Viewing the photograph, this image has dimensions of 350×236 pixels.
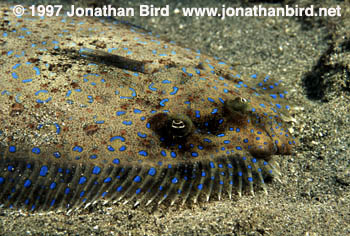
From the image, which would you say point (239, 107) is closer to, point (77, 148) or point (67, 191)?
point (77, 148)

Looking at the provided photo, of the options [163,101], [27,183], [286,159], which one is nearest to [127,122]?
[163,101]

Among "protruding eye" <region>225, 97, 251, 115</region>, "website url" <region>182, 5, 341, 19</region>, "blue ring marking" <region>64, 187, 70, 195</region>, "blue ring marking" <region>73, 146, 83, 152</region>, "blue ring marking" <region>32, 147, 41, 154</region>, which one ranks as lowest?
"blue ring marking" <region>64, 187, 70, 195</region>

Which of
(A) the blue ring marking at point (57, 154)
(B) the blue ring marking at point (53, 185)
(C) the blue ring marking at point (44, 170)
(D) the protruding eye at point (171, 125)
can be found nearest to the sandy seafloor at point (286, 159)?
(B) the blue ring marking at point (53, 185)

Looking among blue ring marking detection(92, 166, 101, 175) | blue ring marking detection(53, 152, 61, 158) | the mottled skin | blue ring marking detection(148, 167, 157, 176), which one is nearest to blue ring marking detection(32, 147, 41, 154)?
the mottled skin

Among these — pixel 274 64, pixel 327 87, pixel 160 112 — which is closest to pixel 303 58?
pixel 274 64

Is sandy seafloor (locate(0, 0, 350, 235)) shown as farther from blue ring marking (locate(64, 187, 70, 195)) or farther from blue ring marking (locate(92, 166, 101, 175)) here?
blue ring marking (locate(92, 166, 101, 175))

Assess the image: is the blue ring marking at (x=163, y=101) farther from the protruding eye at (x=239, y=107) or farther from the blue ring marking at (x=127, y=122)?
the protruding eye at (x=239, y=107)
